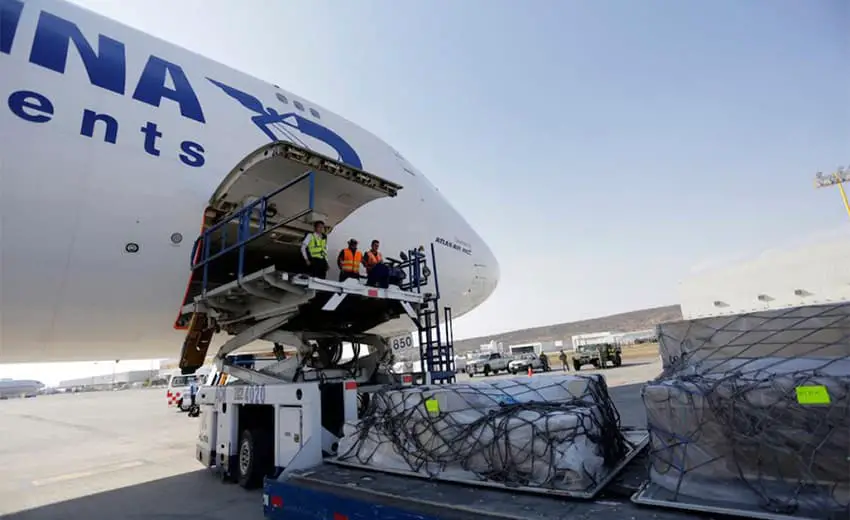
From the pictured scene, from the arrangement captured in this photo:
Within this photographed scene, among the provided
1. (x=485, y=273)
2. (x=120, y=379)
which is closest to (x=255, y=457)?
(x=485, y=273)

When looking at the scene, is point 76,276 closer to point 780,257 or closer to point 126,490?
point 126,490

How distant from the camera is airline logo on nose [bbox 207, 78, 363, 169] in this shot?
263 inches

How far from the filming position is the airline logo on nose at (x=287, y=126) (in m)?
6.68

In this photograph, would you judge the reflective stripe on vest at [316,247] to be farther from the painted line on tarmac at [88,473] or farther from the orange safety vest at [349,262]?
the painted line on tarmac at [88,473]

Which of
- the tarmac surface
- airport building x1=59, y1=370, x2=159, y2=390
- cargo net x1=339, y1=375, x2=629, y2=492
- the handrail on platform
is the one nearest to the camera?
cargo net x1=339, y1=375, x2=629, y2=492

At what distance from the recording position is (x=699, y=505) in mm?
2426

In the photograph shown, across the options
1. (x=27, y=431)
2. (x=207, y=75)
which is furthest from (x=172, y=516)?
(x=27, y=431)

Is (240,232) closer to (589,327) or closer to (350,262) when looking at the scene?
(350,262)

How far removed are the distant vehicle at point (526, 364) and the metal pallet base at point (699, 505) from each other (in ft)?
108

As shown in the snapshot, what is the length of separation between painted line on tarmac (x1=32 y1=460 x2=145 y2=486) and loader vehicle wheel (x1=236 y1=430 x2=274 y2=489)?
13.2ft

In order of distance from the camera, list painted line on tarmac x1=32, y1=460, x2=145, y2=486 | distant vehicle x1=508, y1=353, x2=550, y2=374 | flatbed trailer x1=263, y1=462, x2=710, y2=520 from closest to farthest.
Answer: flatbed trailer x1=263, y1=462, x2=710, y2=520
painted line on tarmac x1=32, y1=460, x2=145, y2=486
distant vehicle x1=508, y1=353, x2=550, y2=374

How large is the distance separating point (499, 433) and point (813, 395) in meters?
1.80

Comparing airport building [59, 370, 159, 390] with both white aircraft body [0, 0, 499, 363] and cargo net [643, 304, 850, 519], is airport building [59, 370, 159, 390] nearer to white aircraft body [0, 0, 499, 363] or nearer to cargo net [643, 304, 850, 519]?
white aircraft body [0, 0, 499, 363]

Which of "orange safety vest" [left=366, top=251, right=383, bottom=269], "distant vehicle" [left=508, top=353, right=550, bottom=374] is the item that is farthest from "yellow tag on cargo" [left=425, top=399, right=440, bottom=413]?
"distant vehicle" [left=508, top=353, right=550, bottom=374]
